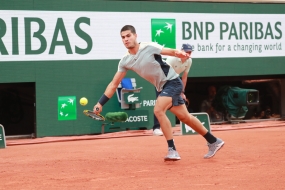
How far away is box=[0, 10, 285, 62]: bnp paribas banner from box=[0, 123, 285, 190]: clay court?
321cm

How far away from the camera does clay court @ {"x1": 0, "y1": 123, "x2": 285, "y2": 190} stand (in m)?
6.22

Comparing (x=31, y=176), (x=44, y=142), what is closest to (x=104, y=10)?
(x=44, y=142)

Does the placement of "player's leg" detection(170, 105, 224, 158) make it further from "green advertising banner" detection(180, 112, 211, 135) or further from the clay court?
"green advertising banner" detection(180, 112, 211, 135)

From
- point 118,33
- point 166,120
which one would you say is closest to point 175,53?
point 166,120

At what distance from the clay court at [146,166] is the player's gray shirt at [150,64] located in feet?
3.71

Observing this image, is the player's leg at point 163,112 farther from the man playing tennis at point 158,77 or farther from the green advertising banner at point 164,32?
the green advertising banner at point 164,32

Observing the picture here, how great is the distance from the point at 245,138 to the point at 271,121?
5.41 metres

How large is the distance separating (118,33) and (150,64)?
6.88 metres

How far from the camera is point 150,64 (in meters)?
8.15

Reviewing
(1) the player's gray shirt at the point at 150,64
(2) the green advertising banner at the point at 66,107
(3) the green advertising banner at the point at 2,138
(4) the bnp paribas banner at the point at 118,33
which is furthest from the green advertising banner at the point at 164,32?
(1) the player's gray shirt at the point at 150,64

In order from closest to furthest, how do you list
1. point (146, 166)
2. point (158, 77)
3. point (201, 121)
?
1. point (146, 166)
2. point (158, 77)
3. point (201, 121)

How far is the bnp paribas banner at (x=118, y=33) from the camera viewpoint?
13938mm

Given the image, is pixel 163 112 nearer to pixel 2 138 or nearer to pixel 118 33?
pixel 2 138

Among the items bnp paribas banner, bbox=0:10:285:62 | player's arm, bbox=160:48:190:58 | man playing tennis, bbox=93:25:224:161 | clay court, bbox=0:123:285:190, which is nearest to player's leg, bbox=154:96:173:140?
man playing tennis, bbox=93:25:224:161
